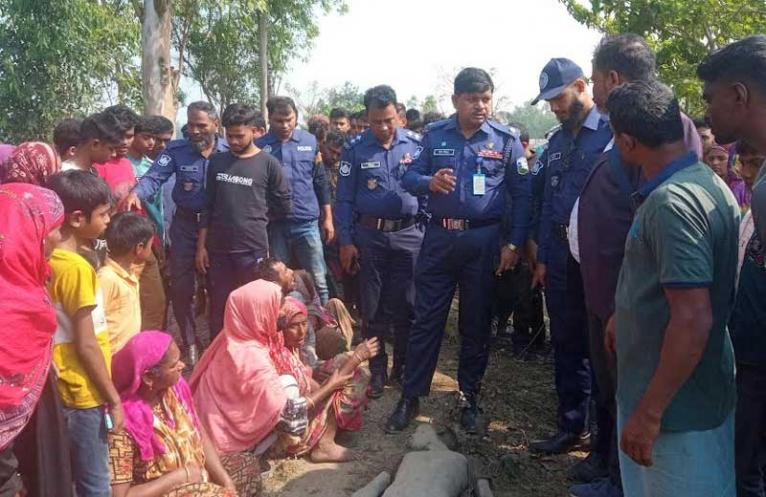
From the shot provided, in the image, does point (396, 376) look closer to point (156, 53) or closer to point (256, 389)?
point (256, 389)

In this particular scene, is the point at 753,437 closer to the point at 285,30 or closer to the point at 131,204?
the point at 131,204

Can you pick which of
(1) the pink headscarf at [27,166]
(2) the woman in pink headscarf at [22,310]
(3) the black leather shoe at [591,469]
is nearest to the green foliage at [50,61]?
(1) the pink headscarf at [27,166]

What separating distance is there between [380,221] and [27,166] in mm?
2238

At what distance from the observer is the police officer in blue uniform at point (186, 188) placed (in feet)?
16.0

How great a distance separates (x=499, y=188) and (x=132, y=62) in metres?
12.5

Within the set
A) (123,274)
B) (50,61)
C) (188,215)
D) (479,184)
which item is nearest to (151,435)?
(123,274)

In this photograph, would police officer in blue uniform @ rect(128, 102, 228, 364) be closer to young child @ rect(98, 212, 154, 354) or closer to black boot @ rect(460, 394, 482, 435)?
young child @ rect(98, 212, 154, 354)

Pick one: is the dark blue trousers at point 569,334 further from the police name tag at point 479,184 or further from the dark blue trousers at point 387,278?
the dark blue trousers at point 387,278

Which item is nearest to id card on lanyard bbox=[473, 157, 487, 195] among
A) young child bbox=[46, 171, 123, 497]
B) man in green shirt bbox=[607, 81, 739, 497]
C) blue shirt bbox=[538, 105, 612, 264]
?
blue shirt bbox=[538, 105, 612, 264]

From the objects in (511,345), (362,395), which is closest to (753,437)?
(362,395)

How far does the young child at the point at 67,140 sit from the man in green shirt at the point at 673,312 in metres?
3.25

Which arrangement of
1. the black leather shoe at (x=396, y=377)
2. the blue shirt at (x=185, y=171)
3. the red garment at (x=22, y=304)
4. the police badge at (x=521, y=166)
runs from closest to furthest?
the red garment at (x=22, y=304), the police badge at (x=521, y=166), the black leather shoe at (x=396, y=377), the blue shirt at (x=185, y=171)

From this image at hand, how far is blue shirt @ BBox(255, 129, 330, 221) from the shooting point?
5.14 metres

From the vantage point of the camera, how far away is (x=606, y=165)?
284 cm
